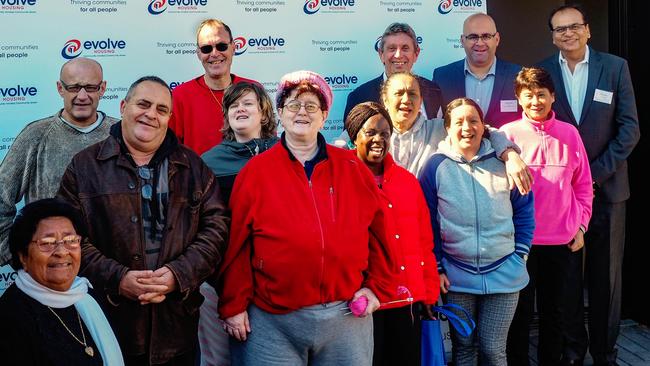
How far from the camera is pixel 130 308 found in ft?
8.77

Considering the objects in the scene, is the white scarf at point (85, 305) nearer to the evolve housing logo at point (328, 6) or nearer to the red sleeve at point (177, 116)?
the red sleeve at point (177, 116)

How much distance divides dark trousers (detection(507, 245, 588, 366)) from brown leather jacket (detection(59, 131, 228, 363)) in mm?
2043

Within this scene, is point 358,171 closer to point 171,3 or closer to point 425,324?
point 425,324

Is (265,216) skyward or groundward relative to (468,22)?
groundward

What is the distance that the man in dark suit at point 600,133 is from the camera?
4387mm

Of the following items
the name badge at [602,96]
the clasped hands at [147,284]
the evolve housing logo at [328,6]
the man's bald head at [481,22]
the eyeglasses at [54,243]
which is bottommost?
the clasped hands at [147,284]

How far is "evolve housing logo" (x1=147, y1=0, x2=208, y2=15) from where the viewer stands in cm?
447

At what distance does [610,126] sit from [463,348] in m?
1.89

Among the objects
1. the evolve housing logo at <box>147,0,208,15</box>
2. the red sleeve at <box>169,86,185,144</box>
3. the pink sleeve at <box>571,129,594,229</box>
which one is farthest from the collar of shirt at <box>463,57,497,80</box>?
the red sleeve at <box>169,86,185,144</box>

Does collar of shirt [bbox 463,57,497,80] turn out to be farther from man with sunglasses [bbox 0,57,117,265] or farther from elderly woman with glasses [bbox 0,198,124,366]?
elderly woman with glasses [bbox 0,198,124,366]

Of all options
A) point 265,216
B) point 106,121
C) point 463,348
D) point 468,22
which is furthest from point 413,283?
point 468,22

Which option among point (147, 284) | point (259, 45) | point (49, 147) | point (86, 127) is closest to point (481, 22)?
point (259, 45)

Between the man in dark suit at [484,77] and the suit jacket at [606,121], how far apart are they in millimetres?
299

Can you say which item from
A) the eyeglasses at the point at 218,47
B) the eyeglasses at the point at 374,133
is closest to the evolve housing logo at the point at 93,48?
the eyeglasses at the point at 218,47
